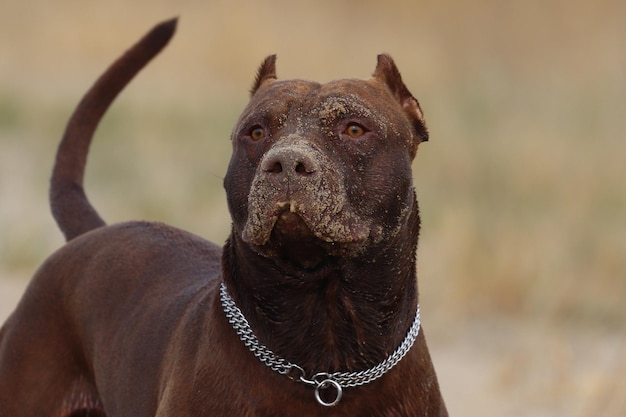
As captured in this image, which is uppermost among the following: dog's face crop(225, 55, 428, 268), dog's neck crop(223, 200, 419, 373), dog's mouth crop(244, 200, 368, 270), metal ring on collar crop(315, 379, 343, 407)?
dog's face crop(225, 55, 428, 268)

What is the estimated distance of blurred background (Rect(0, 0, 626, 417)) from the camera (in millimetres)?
8086

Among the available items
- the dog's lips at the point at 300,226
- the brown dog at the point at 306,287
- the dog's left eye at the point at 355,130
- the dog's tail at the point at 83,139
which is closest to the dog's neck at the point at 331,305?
the brown dog at the point at 306,287

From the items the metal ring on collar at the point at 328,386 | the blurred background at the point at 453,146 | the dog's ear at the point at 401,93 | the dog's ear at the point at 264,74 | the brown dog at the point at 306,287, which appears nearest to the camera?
the brown dog at the point at 306,287

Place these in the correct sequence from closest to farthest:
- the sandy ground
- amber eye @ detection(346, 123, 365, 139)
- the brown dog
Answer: the brown dog
amber eye @ detection(346, 123, 365, 139)
the sandy ground

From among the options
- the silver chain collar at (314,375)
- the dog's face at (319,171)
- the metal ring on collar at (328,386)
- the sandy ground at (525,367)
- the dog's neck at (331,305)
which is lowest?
the sandy ground at (525,367)

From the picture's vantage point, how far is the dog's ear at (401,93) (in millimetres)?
3748

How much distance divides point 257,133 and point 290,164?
1.12 ft

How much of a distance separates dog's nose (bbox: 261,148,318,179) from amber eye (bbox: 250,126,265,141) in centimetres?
27

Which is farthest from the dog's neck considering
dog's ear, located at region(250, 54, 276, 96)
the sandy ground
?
the sandy ground

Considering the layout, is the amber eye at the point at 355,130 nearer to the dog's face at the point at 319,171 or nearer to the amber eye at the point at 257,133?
the dog's face at the point at 319,171

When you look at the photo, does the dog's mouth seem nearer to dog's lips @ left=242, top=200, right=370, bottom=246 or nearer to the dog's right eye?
dog's lips @ left=242, top=200, right=370, bottom=246

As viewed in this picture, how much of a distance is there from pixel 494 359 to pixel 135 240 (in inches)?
152

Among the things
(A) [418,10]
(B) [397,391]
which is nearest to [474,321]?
(B) [397,391]

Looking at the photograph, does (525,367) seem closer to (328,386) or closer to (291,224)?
(328,386)
